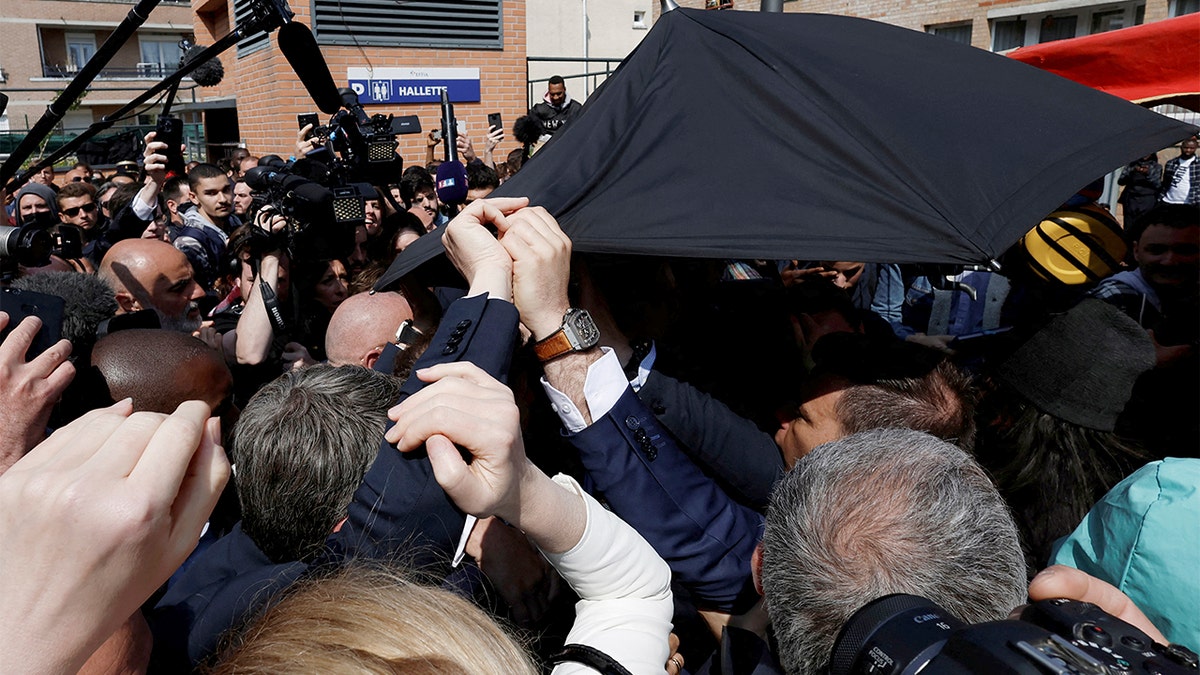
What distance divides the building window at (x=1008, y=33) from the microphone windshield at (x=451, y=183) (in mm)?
13399

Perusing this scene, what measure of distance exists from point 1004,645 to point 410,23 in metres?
9.47

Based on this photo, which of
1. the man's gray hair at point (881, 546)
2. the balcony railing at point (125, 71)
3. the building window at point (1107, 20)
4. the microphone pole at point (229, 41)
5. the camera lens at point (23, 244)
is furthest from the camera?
the balcony railing at point (125, 71)

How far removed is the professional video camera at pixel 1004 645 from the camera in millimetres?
730

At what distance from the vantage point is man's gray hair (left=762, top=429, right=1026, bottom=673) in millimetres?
1119

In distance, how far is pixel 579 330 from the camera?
4.51 feet

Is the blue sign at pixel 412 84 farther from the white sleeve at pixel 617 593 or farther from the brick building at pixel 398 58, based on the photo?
the white sleeve at pixel 617 593

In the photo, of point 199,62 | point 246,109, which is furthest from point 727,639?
point 246,109

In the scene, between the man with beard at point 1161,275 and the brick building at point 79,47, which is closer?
the man with beard at point 1161,275

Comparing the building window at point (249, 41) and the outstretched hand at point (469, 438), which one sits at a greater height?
the building window at point (249, 41)

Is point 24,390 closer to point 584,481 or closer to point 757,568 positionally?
point 584,481

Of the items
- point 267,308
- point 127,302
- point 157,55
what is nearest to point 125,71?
point 157,55

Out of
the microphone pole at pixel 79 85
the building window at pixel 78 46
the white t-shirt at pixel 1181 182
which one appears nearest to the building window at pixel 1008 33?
the white t-shirt at pixel 1181 182

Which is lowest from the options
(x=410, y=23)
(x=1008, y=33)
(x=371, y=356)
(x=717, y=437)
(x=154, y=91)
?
(x=371, y=356)

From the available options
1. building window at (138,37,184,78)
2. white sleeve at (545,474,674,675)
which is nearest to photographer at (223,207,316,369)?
white sleeve at (545,474,674,675)
